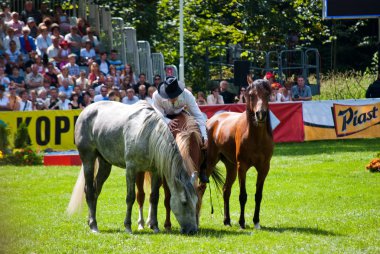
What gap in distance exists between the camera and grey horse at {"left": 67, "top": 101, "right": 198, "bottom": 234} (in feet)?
28.4

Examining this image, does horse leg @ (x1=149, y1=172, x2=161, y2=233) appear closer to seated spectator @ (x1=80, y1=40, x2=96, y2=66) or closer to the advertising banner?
the advertising banner

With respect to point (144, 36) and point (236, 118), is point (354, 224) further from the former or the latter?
point (144, 36)

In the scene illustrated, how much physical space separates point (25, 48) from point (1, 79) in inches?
80.7

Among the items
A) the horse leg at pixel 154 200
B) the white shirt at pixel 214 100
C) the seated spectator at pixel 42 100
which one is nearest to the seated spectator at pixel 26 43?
the seated spectator at pixel 42 100

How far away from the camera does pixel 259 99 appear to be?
30.8 feet

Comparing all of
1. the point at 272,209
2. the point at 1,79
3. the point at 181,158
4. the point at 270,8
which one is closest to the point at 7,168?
the point at 1,79

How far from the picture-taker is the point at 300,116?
22.2 metres

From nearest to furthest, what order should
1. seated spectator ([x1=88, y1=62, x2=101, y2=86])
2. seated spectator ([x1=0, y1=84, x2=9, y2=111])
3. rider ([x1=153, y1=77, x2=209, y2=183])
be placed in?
rider ([x1=153, y1=77, x2=209, y2=183]) < seated spectator ([x1=0, y1=84, x2=9, y2=111]) < seated spectator ([x1=88, y1=62, x2=101, y2=86])

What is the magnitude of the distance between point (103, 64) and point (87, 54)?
699mm

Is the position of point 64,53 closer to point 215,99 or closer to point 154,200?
point 215,99

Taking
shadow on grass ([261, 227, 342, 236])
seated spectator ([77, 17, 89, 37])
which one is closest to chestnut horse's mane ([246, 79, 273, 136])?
shadow on grass ([261, 227, 342, 236])

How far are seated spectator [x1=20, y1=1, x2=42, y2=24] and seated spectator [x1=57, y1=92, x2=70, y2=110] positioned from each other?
4825 millimetres

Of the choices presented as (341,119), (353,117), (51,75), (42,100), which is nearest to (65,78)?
(51,75)

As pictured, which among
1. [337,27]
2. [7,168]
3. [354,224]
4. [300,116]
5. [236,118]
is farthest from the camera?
[337,27]
